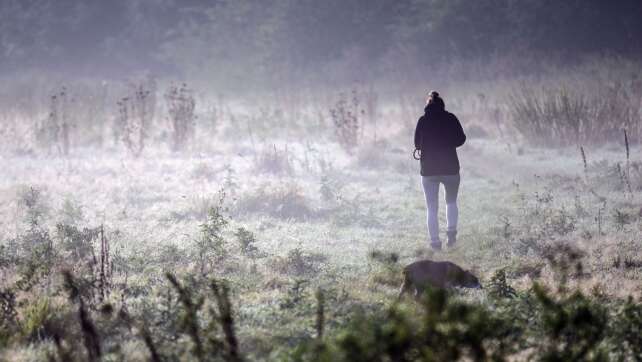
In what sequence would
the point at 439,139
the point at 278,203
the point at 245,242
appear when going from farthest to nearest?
the point at 278,203
the point at 439,139
the point at 245,242

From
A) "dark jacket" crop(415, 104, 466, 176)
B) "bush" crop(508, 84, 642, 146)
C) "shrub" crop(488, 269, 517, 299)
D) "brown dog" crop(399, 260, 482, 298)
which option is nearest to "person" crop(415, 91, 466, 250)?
"dark jacket" crop(415, 104, 466, 176)

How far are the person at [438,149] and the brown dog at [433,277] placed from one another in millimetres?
2119

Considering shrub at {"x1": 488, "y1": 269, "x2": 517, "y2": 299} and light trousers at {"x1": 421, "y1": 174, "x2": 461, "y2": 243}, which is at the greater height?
light trousers at {"x1": 421, "y1": 174, "x2": 461, "y2": 243}

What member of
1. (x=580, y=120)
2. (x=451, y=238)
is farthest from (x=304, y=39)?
(x=451, y=238)

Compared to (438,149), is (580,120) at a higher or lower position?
higher

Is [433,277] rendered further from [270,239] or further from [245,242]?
[270,239]

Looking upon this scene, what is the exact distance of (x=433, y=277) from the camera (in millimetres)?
6137

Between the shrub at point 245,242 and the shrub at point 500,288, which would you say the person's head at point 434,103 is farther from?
the shrub at point 500,288

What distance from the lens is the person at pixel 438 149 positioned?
8414 millimetres

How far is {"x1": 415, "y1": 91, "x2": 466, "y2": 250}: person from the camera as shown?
8414 millimetres

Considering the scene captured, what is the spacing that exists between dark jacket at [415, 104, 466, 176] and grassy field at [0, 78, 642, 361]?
1.00 metres

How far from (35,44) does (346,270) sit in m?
37.1

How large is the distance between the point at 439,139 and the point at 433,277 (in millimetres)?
2694

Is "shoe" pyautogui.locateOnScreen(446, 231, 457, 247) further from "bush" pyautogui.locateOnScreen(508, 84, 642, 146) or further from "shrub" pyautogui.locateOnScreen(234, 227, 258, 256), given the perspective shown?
"bush" pyautogui.locateOnScreen(508, 84, 642, 146)
